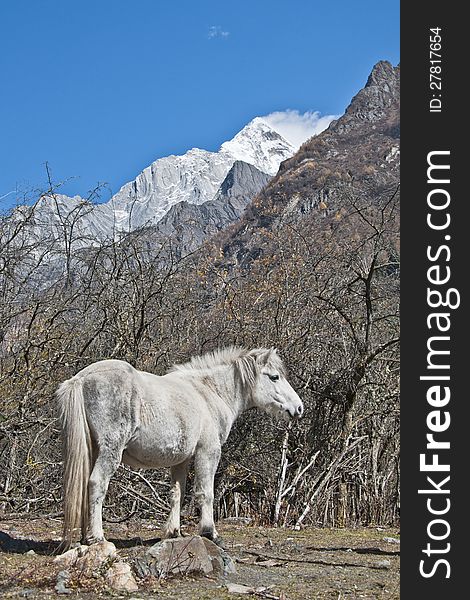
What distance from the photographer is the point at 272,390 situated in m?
7.50

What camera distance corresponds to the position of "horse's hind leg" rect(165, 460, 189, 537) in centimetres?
650

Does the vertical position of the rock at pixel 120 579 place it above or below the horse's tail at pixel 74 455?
below

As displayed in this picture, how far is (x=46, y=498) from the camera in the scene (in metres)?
8.81

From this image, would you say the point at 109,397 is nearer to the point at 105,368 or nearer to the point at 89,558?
the point at 105,368

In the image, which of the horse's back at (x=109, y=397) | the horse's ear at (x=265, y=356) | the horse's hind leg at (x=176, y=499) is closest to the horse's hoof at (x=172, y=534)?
the horse's hind leg at (x=176, y=499)

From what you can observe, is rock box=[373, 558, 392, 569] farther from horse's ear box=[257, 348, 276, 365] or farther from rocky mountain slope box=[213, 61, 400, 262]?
rocky mountain slope box=[213, 61, 400, 262]

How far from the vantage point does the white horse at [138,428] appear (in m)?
5.70

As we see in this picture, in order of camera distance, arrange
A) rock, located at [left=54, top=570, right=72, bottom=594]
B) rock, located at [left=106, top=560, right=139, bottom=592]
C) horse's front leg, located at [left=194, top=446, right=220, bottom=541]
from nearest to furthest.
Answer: rock, located at [left=54, top=570, right=72, bottom=594], rock, located at [left=106, top=560, right=139, bottom=592], horse's front leg, located at [left=194, top=446, right=220, bottom=541]

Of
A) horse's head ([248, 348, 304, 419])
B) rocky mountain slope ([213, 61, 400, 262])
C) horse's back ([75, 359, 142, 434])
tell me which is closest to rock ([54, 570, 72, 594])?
horse's back ([75, 359, 142, 434])

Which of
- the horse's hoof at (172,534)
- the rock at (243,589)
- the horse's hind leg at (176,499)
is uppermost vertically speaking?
the horse's hind leg at (176,499)

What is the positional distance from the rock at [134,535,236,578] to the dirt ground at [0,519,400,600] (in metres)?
0.09

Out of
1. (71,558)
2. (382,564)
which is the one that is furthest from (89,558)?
(382,564)

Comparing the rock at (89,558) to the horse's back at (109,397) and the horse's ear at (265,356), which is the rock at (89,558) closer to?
the horse's back at (109,397)

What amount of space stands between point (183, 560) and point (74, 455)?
126 centimetres
